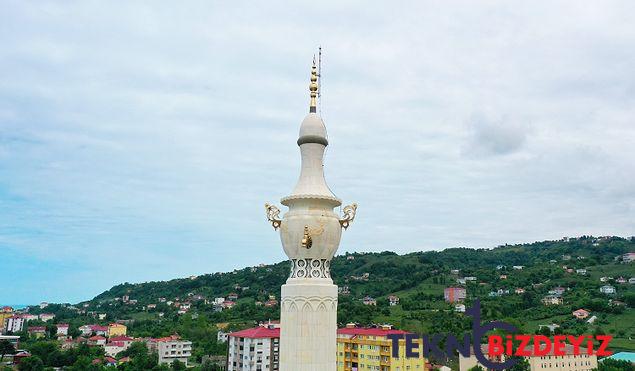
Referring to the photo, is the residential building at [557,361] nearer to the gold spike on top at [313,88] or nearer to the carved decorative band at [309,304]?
the carved decorative band at [309,304]

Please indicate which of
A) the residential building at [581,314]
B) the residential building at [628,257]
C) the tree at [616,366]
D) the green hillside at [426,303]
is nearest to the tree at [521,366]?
the tree at [616,366]

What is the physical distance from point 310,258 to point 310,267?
8.7 inches

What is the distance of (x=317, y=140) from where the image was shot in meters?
13.8

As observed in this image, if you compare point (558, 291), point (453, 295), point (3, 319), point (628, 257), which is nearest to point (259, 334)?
point (453, 295)

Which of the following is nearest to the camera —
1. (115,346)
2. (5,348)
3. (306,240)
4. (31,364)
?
(306,240)

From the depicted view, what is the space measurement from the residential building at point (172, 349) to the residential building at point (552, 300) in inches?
3120

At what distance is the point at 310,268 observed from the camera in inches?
525

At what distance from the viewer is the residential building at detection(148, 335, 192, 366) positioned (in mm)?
89369

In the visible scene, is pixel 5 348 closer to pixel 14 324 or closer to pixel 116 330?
pixel 116 330

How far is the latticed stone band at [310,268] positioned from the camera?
43.7 ft

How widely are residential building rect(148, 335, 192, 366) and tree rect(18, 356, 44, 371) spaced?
18.8 meters

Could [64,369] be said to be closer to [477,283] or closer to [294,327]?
[294,327]

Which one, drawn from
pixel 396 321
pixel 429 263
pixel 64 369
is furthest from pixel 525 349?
pixel 429 263

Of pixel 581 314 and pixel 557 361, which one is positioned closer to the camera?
pixel 557 361
